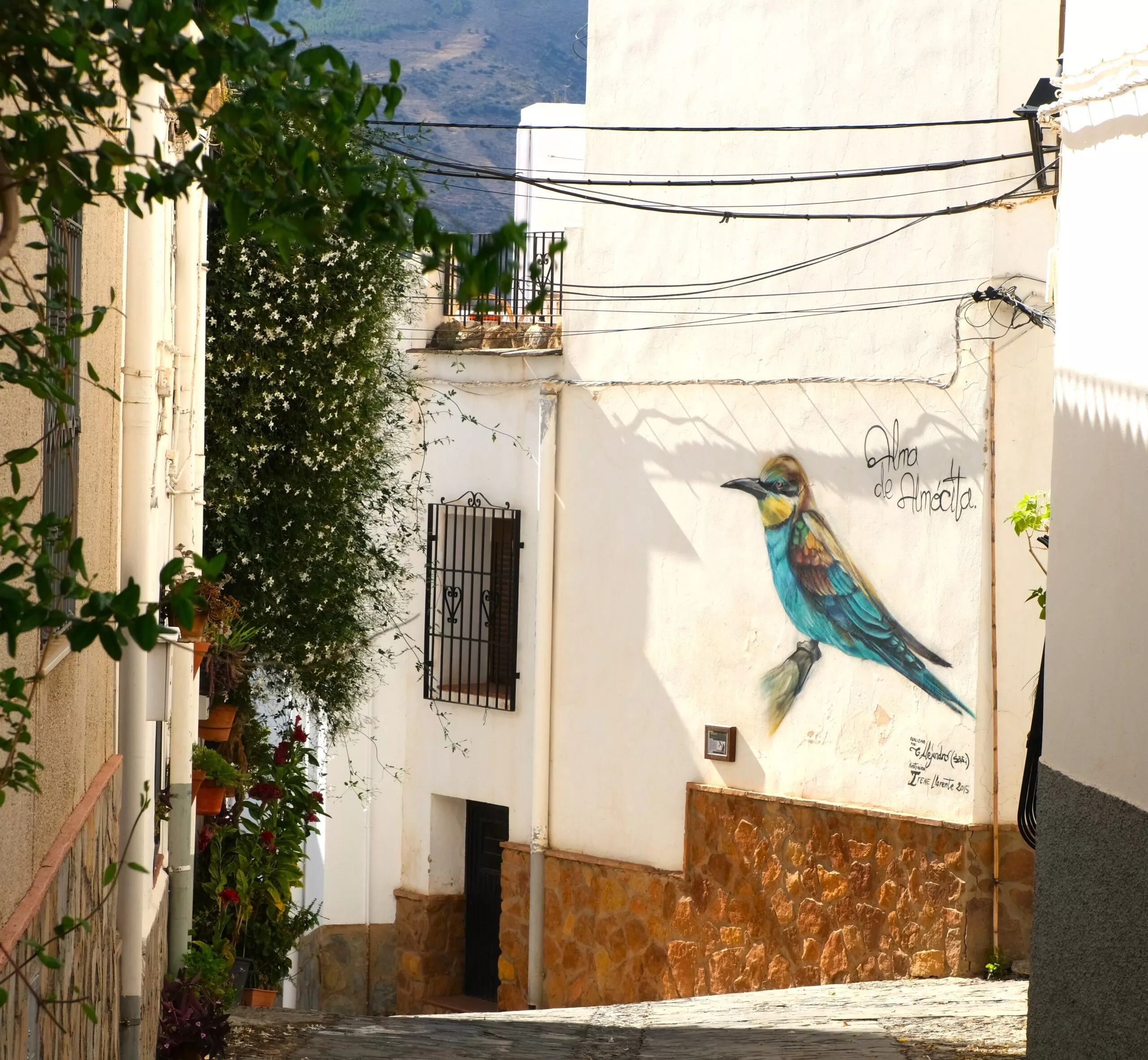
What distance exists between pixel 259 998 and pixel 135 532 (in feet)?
16.4

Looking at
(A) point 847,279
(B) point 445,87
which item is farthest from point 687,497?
(B) point 445,87

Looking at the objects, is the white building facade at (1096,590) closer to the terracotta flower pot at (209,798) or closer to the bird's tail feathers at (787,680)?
the terracotta flower pot at (209,798)

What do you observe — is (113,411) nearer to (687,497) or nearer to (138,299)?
(138,299)

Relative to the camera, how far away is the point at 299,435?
10289 millimetres

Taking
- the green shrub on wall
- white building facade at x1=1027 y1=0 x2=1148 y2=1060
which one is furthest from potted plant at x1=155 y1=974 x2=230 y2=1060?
white building facade at x1=1027 y1=0 x2=1148 y2=1060

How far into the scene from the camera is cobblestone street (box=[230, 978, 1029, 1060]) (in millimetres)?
8164

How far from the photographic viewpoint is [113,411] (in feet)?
20.1

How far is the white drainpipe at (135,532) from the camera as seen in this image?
20.6 ft

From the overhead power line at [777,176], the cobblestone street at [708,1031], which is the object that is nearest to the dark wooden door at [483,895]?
the cobblestone street at [708,1031]

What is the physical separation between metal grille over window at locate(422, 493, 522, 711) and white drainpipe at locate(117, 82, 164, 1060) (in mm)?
8195

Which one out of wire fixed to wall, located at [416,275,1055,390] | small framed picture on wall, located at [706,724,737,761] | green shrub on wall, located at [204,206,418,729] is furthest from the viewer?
small framed picture on wall, located at [706,724,737,761]

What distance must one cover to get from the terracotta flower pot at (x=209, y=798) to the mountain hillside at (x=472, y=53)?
5026 cm

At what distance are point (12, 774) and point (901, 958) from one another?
1007 centimetres

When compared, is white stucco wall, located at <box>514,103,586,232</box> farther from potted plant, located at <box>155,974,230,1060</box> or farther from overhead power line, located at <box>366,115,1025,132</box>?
potted plant, located at <box>155,974,230,1060</box>
